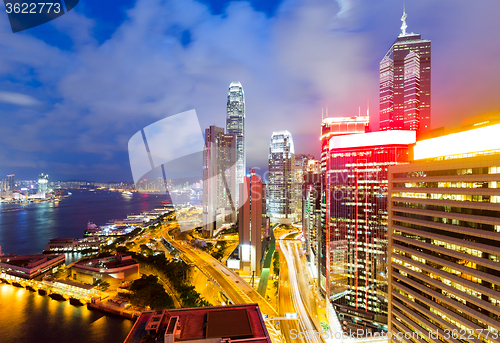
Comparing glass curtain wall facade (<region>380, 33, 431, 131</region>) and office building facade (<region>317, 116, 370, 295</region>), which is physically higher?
glass curtain wall facade (<region>380, 33, 431, 131</region>)

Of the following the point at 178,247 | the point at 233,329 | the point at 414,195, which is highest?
the point at 414,195

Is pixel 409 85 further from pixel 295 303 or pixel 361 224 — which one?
pixel 295 303

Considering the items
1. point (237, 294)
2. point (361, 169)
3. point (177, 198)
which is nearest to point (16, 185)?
point (177, 198)

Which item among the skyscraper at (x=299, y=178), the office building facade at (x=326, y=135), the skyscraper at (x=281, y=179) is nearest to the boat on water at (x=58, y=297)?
the office building facade at (x=326, y=135)

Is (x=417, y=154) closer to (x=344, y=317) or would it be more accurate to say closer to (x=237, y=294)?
(x=344, y=317)

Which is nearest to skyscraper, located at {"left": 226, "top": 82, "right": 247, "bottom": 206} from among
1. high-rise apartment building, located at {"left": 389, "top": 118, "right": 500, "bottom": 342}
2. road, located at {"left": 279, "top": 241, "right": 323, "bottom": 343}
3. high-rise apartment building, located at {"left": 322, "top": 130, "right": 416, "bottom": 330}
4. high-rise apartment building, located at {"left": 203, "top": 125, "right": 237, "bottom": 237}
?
high-rise apartment building, located at {"left": 203, "top": 125, "right": 237, "bottom": 237}

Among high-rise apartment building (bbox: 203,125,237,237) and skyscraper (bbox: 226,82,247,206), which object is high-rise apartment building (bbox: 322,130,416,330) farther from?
skyscraper (bbox: 226,82,247,206)
